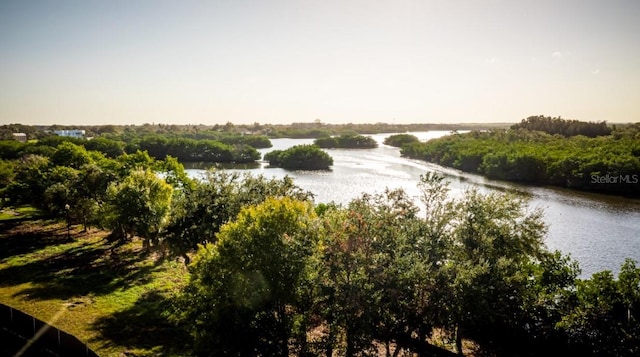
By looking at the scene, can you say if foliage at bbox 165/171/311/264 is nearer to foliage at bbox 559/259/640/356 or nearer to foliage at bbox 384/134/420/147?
foliage at bbox 559/259/640/356

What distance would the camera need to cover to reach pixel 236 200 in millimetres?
30734

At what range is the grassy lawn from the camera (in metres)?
24.1

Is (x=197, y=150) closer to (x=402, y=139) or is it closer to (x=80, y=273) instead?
(x=402, y=139)

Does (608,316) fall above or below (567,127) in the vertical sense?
below

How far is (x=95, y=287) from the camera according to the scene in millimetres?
31531

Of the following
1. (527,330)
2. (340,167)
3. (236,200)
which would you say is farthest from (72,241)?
(340,167)

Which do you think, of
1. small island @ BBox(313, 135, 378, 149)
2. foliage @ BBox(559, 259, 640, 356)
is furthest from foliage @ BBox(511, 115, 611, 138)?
foliage @ BBox(559, 259, 640, 356)

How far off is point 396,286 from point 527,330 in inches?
456

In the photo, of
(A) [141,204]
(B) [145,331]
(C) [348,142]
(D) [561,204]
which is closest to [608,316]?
(B) [145,331]

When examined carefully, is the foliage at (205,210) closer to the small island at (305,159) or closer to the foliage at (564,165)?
the foliage at (564,165)

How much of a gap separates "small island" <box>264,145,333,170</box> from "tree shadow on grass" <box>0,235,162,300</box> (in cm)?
7479

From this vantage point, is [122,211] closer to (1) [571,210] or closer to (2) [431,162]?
(1) [571,210]

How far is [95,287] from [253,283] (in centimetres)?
2070

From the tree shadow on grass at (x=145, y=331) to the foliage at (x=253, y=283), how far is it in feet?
16.7
